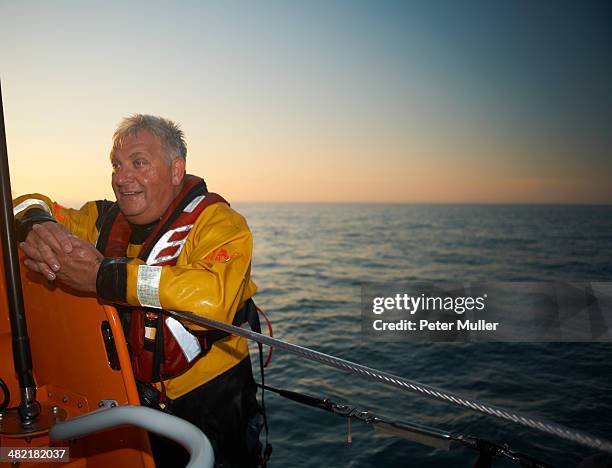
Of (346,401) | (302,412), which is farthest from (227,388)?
(346,401)

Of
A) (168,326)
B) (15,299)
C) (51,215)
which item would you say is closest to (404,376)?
(168,326)

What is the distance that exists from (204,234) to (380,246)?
26.8m

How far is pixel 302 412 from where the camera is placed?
6609 millimetres

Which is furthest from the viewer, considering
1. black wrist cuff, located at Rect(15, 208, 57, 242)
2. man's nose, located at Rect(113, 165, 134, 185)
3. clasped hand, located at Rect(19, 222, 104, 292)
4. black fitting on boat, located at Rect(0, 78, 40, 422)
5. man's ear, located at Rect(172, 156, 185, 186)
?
man's ear, located at Rect(172, 156, 185, 186)

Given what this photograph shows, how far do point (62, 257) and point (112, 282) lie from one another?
1.01 feet

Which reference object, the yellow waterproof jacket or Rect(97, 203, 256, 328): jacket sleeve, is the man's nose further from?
Rect(97, 203, 256, 328): jacket sleeve

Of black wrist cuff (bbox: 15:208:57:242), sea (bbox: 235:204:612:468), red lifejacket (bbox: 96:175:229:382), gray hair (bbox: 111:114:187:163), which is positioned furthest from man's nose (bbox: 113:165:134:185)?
sea (bbox: 235:204:612:468)

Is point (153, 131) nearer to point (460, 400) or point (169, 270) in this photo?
point (169, 270)

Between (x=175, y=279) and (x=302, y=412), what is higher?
(x=175, y=279)

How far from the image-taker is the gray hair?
8.19 feet

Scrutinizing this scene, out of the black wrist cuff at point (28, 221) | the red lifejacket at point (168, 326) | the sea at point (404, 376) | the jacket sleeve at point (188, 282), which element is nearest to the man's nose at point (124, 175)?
the red lifejacket at point (168, 326)

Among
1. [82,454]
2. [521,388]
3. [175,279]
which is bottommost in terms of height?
[521,388]

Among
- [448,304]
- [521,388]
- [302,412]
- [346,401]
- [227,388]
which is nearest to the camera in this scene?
[227,388]

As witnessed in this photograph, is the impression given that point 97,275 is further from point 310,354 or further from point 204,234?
point 310,354
